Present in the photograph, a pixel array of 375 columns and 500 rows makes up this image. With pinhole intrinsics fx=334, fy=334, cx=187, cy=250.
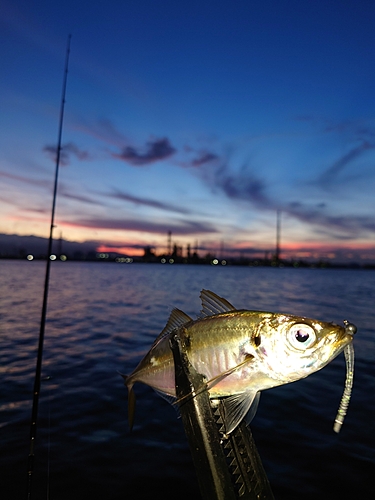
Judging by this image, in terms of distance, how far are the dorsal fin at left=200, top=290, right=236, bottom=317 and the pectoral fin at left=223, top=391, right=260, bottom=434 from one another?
25.2 inches

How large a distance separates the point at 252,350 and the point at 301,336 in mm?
353

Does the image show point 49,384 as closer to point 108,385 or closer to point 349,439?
point 108,385

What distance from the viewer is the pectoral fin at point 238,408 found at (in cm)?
241

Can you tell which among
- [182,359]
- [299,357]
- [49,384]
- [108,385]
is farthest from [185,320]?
[49,384]

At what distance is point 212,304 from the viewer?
9.00ft

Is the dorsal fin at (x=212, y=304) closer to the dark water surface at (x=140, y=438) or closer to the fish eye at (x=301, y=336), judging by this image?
the fish eye at (x=301, y=336)

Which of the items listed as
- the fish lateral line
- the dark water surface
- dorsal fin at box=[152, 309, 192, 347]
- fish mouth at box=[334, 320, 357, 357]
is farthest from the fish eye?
the dark water surface

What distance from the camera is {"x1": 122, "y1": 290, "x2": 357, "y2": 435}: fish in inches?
90.1

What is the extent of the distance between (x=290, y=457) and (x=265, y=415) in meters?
2.15

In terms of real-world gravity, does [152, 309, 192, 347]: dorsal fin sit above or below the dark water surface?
above

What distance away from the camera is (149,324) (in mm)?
23484

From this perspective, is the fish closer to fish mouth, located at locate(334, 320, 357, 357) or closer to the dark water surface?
fish mouth, located at locate(334, 320, 357, 357)

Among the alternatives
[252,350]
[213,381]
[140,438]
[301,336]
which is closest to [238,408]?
[213,381]

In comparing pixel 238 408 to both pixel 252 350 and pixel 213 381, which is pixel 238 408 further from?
pixel 252 350
